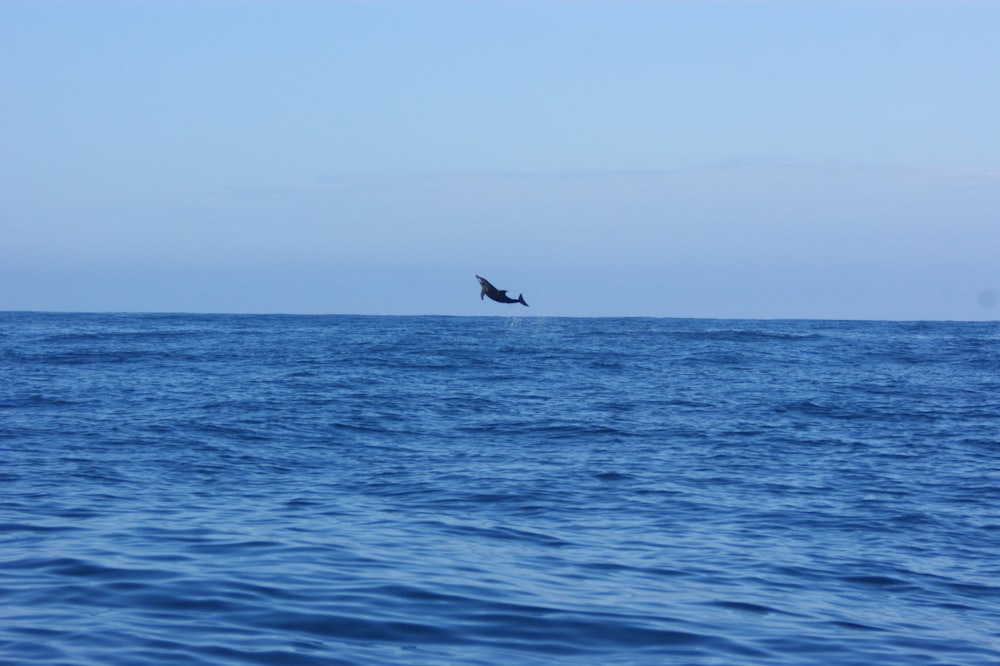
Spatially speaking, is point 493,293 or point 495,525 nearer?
point 495,525

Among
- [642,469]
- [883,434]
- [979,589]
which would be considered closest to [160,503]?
[642,469]

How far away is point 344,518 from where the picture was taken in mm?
11977

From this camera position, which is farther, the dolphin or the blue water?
the dolphin

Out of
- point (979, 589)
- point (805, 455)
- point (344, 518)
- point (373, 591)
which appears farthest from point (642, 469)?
point (373, 591)

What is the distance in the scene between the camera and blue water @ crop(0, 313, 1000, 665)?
7.87 m

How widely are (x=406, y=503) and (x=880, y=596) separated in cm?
563

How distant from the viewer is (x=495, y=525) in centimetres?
1177

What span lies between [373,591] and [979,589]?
211 inches

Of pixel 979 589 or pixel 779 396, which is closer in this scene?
pixel 979 589

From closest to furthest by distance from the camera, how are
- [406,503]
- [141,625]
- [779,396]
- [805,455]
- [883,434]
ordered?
[141,625], [406,503], [805,455], [883,434], [779,396]

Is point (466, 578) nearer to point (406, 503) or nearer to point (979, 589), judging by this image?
point (406, 503)

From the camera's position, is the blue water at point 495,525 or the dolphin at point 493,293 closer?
the blue water at point 495,525

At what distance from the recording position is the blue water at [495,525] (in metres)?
7.87

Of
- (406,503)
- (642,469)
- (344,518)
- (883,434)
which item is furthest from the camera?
(883,434)
